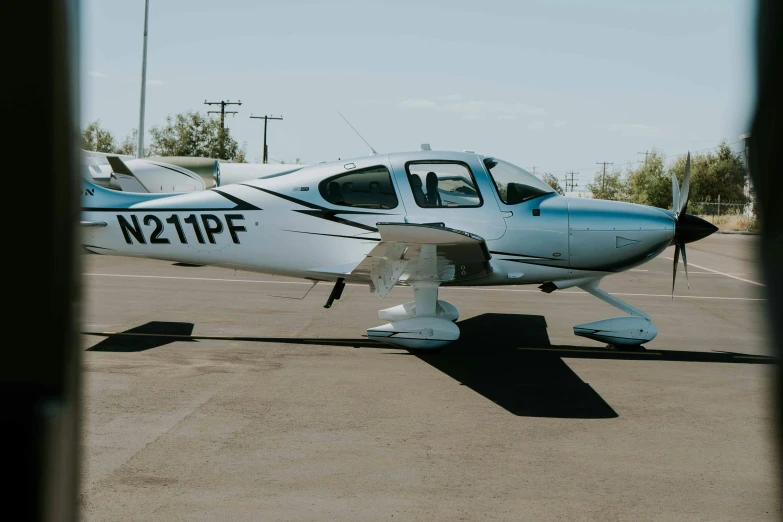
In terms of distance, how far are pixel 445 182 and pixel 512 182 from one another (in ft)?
2.95

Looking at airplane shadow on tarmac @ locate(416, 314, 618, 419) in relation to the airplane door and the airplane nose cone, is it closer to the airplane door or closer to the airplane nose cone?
the airplane door

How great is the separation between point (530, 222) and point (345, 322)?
3647mm

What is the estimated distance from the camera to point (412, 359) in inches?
356

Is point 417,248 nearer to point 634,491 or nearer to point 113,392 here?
point 113,392

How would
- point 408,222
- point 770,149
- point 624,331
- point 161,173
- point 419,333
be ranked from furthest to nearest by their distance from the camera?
point 161,173, point 624,331, point 408,222, point 419,333, point 770,149

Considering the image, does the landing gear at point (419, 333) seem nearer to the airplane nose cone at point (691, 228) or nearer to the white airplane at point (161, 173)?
the airplane nose cone at point (691, 228)

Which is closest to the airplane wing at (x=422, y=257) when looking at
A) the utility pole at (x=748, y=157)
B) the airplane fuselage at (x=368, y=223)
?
the airplane fuselage at (x=368, y=223)

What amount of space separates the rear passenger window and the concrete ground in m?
1.93

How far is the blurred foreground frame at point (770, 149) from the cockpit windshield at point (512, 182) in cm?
862

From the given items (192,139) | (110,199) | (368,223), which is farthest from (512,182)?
(192,139)

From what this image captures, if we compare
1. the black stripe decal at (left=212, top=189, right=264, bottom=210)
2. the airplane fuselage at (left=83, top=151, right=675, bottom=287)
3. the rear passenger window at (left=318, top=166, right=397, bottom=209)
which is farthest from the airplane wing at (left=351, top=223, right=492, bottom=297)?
the black stripe decal at (left=212, top=189, right=264, bottom=210)

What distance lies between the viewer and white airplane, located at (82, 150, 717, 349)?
943 centimetres

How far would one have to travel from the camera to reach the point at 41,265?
1.26 m

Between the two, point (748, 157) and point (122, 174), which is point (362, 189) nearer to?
point (748, 157)
